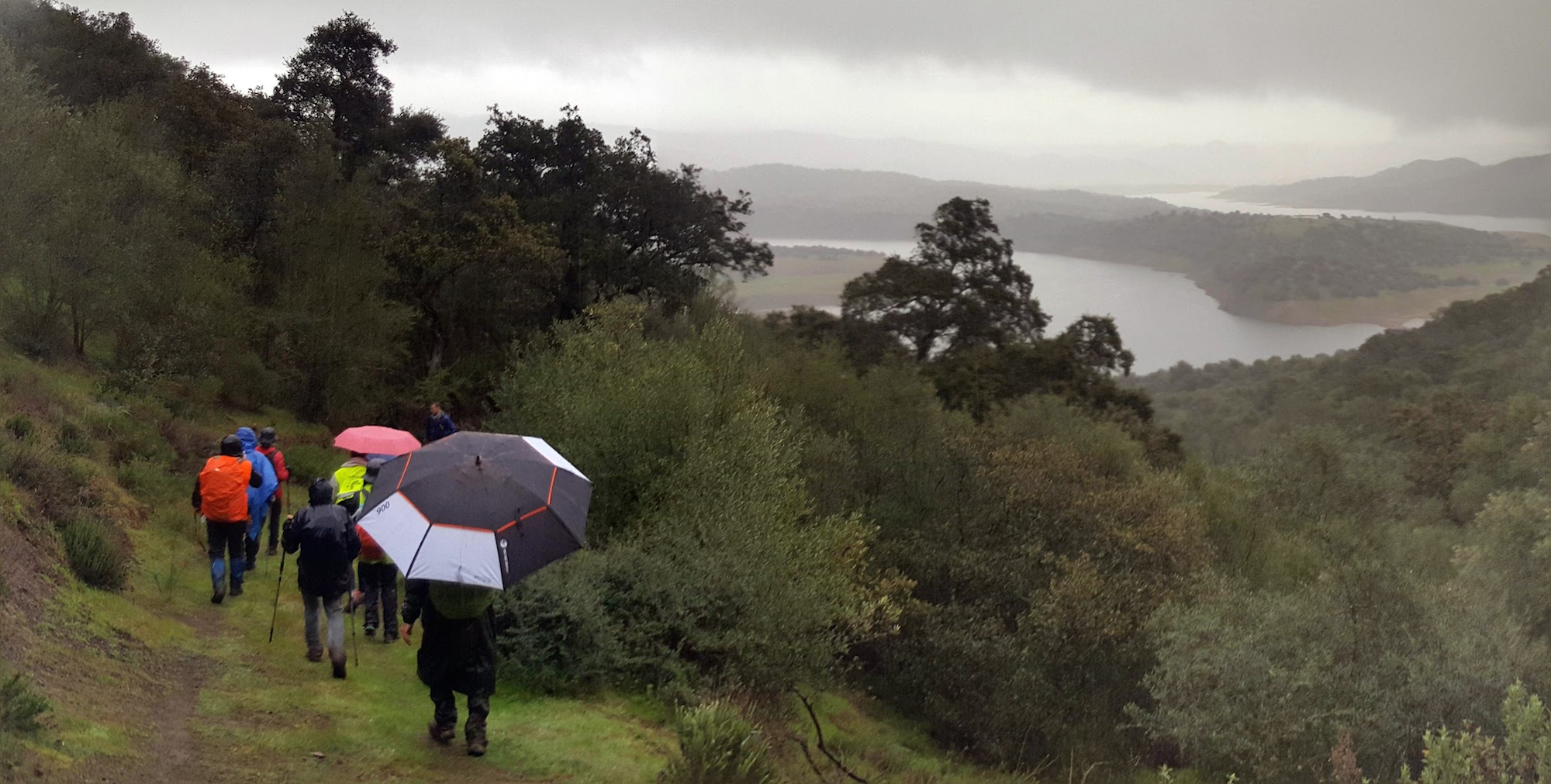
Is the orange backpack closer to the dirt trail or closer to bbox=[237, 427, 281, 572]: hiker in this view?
bbox=[237, 427, 281, 572]: hiker

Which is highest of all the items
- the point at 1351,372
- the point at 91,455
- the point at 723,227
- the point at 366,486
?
the point at 723,227

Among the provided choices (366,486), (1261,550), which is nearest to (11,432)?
(366,486)

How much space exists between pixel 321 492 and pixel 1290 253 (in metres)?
111

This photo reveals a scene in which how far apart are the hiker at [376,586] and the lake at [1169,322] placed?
56.7m

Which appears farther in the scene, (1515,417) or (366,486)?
(1515,417)

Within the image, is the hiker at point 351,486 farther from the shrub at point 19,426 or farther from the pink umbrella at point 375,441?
the shrub at point 19,426

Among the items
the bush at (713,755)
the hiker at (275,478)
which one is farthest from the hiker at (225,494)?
the bush at (713,755)

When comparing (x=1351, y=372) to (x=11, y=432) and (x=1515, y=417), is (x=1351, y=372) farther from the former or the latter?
(x=11, y=432)

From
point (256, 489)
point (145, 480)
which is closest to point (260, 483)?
point (256, 489)

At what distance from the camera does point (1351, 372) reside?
89.9 m

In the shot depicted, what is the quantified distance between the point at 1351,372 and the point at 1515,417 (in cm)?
4889

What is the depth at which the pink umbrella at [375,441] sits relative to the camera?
12.3m

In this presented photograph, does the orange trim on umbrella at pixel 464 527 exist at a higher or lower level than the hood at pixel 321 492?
higher

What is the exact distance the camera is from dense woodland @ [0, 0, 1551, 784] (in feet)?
55.2
